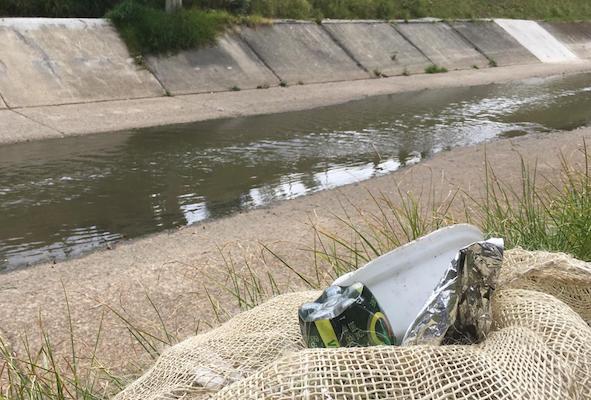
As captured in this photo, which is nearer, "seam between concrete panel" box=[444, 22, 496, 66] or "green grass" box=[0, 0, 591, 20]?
"green grass" box=[0, 0, 591, 20]

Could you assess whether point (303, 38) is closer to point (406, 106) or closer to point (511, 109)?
point (406, 106)

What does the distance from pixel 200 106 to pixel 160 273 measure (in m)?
6.24

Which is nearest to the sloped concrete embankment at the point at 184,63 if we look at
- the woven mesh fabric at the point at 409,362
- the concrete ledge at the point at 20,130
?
the concrete ledge at the point at 20,130

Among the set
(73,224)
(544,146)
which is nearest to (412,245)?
(73,224)

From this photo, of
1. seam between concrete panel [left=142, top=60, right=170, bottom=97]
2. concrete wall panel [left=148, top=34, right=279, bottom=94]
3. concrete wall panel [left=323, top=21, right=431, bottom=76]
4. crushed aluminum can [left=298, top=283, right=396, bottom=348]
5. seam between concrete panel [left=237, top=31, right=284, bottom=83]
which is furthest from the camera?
concrete wall panel [left=323, top=21, right=431, bottom=76]

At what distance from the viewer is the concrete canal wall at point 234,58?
1021 cm

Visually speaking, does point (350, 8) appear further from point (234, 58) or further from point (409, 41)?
point (234, 58)

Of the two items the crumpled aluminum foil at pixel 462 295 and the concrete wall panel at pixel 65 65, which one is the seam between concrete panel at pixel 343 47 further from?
the crumpled aluminum foil at pixel 462 295

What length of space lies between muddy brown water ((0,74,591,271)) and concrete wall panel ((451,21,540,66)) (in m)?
6.01

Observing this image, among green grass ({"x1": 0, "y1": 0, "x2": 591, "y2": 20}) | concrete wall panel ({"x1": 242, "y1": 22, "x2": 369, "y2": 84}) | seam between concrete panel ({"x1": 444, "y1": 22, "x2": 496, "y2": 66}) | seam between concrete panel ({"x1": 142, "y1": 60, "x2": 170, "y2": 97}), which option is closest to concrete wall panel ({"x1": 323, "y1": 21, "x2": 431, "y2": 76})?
concrete wall panel ({"x1": 242, "y1": 22, "x2": 369, "y2": 84})

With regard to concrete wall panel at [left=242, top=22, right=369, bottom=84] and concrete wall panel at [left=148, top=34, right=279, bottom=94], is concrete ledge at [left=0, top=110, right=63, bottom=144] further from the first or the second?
concrete wall panel at [left=242, top=22, right=369, bottom=84]

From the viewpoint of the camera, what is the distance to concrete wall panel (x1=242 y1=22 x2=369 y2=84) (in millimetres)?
12861

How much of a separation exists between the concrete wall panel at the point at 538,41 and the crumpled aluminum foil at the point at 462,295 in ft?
60.7

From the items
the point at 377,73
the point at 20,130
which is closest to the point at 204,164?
the point at 20,130
